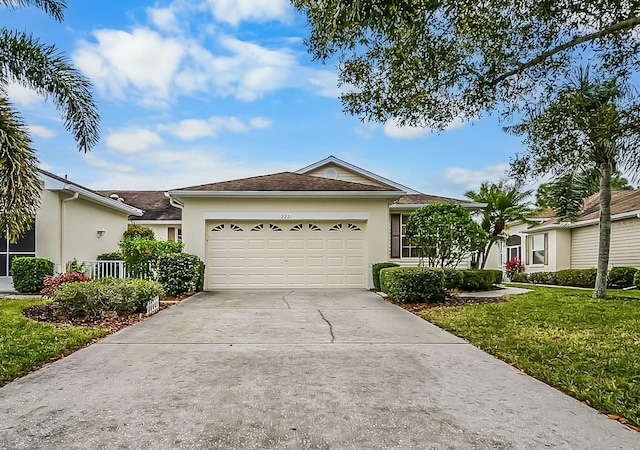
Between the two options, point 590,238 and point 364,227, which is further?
point 590,238

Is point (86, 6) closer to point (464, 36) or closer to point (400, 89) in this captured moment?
point (400, 89)

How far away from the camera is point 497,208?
62.4ft

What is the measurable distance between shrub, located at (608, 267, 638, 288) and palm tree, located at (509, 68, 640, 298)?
10.6 meters

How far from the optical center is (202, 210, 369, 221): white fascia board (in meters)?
14.6

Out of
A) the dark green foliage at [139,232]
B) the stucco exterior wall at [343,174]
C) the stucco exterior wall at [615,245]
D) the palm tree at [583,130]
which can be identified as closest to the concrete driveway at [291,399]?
the palm tree at [583,130]

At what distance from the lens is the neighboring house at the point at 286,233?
14.6 metres

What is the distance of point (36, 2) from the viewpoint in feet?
28.6

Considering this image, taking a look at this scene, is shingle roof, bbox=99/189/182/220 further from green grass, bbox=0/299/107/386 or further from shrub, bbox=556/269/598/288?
shrub, bbox=556/269/598/288

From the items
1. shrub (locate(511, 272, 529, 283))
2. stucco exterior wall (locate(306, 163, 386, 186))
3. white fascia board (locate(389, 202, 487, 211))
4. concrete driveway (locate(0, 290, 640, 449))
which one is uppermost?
stucco exterior wall (locate(306, 163, 386, 186))

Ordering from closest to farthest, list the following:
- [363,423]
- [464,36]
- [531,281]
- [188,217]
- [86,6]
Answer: [363,423]
[464,36]
[86,6]
[188,217]
[531,281]

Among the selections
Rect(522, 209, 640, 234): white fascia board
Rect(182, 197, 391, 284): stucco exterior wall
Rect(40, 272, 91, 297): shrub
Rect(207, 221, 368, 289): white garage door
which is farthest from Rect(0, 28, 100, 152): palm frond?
Rect(522, 209, 640, 234): white fascia board

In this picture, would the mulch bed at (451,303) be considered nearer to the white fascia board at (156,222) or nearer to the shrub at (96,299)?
the shrub at (96,299)

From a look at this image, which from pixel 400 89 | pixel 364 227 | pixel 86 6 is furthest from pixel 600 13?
pixel 86 6

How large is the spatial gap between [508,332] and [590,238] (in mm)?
16561
